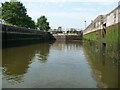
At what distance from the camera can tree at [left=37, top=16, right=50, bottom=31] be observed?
6950cm

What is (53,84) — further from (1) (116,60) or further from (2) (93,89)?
(1) (116,60)

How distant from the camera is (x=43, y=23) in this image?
7006 centimetres

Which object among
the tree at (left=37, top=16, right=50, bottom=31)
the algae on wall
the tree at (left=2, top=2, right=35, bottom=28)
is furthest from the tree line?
the algae on wall

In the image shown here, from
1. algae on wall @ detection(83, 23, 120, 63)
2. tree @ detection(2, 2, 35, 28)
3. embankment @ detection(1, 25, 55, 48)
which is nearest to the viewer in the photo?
algae on wall @ detection(83, 23, 120, 63)

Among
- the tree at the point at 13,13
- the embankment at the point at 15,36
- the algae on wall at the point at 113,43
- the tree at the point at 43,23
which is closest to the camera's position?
the algae on wall at the point at 113,43

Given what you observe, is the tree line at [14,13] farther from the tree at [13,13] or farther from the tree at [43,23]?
the tree at [43,23]

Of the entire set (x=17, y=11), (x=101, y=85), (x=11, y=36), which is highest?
(x=17, y=11)

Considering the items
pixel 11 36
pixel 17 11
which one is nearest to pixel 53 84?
pixel 11 36

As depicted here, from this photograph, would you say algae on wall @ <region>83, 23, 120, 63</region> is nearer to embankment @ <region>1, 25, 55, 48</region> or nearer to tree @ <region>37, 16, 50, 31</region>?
embankment @ <region>1, 25, 55, 48</region>

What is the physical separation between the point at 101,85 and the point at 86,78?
1.07m

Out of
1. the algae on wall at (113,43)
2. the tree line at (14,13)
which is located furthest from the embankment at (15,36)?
the algae on wall at (113,43)

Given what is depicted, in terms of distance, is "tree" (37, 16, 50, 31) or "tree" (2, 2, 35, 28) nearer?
"tree" (2, 2, 35, 28)

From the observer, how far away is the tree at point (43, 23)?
6950 centimetres

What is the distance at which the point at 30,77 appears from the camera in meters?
7.61
